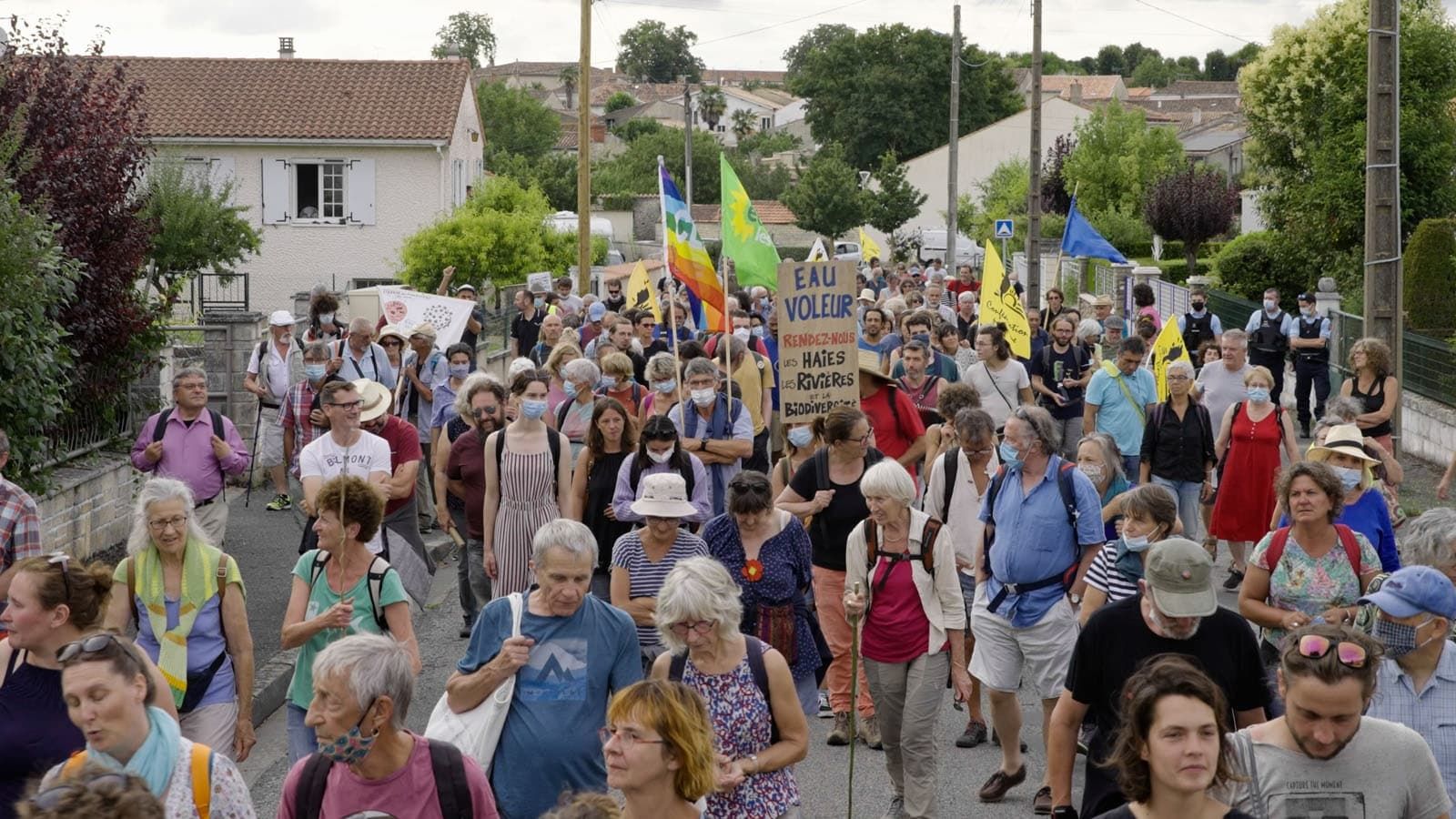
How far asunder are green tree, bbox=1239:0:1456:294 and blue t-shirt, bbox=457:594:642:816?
27436 mm

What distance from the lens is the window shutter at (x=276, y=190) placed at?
145 ft

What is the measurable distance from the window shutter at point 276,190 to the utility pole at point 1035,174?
64.3ft

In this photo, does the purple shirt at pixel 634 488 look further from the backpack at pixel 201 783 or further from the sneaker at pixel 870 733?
the backpack at pixel 201 783

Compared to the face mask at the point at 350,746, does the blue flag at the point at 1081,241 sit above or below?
above

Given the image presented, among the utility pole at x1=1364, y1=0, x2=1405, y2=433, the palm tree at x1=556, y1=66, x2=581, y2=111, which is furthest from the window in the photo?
the palm tree at x1=556, y1=66, x2=581, y2=111

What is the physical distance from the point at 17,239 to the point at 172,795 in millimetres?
7487

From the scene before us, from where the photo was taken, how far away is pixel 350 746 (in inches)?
188

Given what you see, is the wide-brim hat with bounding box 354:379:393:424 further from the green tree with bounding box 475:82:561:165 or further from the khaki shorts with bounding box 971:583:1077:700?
the green tree with bounding box 475:82:561:165

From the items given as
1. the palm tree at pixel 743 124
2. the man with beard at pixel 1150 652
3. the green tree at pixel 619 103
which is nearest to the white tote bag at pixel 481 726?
the man with beard at pixel 1150 652

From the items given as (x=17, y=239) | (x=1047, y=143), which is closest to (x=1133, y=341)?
(x=17, y=239)

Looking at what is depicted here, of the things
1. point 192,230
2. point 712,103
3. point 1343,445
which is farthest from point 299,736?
point 712,103

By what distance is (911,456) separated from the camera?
426 inches

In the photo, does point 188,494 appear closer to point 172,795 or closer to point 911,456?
point 172,795

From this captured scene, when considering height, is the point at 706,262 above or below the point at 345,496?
above
